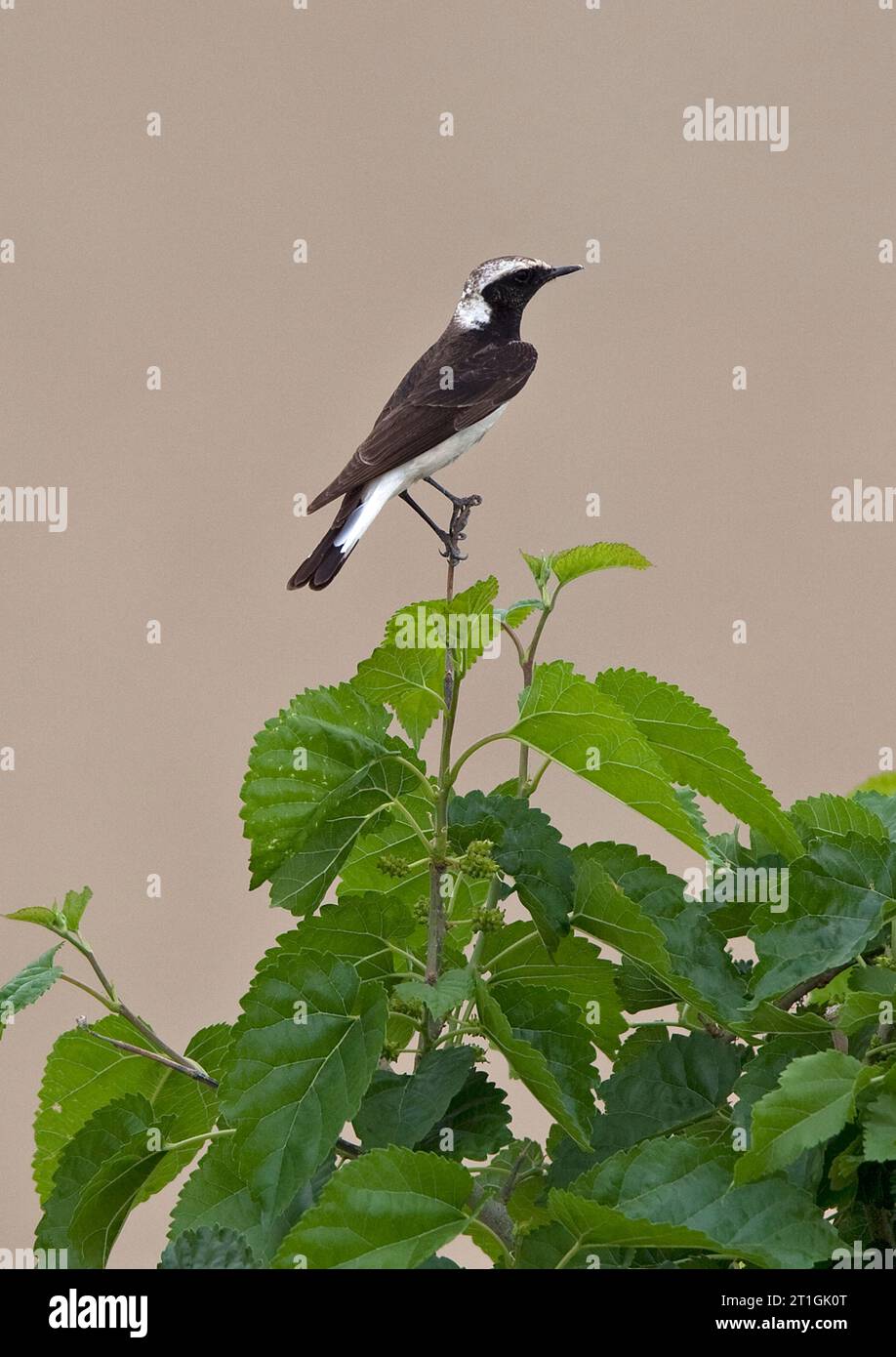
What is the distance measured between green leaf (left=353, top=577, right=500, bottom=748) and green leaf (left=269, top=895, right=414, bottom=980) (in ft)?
0.43

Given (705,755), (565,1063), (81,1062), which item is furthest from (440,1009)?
(81,1062)

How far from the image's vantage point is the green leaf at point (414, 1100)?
0.77 meters

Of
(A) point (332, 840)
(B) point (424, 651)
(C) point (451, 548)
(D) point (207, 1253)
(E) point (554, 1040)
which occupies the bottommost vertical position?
(D) point (207, 1253)

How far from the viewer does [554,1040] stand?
0.81 meters

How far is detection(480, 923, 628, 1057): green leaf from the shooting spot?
2.77 ft

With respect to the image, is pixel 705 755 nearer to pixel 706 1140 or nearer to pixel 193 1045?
pixel 706 1140

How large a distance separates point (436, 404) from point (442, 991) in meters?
0.71

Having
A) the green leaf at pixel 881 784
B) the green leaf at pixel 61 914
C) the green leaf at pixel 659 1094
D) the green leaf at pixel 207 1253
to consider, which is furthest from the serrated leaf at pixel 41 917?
the green leaf at pixel 881 784

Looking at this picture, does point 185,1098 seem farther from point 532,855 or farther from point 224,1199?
point 532,855

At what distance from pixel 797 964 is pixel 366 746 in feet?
0.88

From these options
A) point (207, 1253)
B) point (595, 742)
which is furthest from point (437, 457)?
point (207, 1253)

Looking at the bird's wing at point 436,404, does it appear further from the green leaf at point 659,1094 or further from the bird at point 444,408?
the green leaf at point 659,1094

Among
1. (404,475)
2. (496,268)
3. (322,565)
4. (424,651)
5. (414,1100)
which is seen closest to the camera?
(414,1100)
